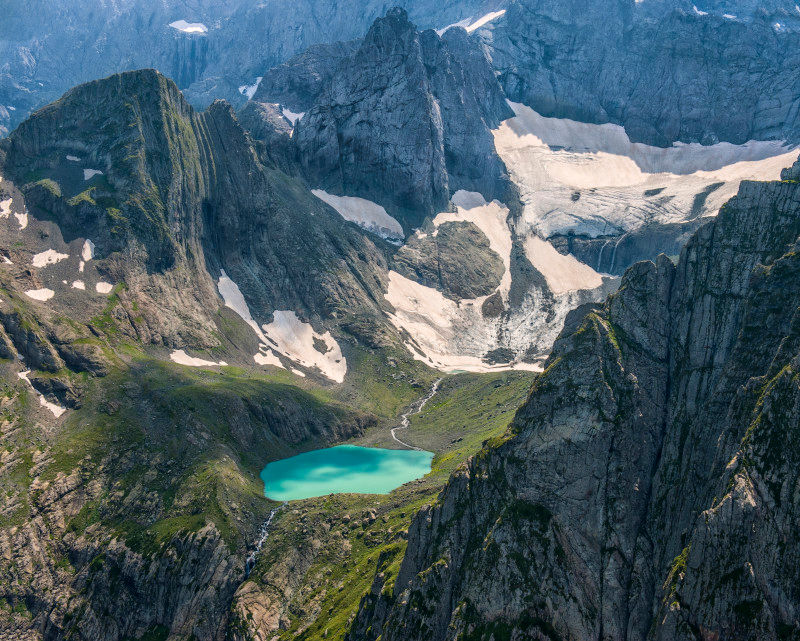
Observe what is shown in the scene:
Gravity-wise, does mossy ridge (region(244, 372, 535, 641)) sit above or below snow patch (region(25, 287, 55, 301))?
below

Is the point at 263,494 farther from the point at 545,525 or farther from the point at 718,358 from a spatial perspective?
the point at 718,358

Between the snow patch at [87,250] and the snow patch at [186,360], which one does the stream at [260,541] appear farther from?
the snow patch at [87,250]

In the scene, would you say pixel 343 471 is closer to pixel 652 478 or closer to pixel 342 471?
pixel 342 471

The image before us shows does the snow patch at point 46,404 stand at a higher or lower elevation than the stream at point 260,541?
higher

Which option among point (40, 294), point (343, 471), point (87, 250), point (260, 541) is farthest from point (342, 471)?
point (87, 250)

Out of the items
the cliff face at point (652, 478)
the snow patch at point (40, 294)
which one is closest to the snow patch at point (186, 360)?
the snow patch at point (40, 294)

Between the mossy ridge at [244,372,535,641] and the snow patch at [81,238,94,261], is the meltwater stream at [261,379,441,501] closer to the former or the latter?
the mossy ridge at [244,372,535,641]

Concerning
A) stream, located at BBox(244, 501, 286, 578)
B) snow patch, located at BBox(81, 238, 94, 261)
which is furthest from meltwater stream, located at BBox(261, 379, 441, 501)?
snow patch, located at BBox(81, 238, 94, 261)
